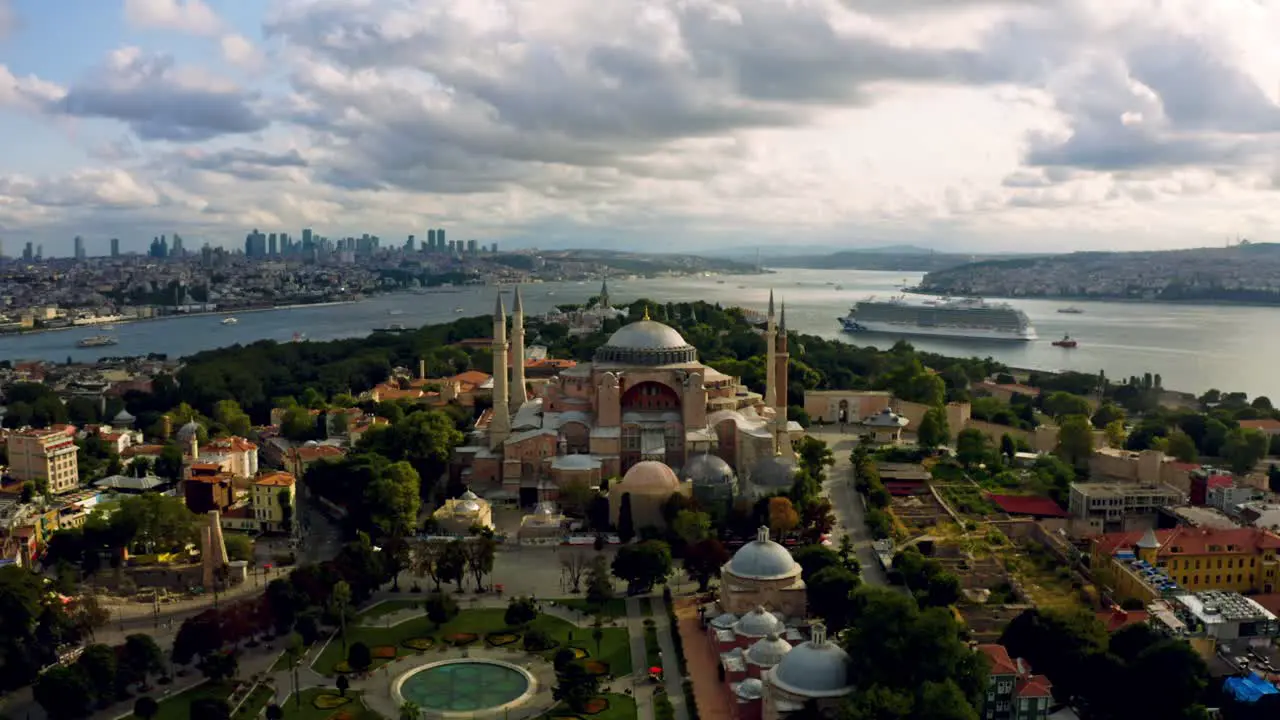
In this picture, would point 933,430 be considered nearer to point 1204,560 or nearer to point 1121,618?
point 1204,560

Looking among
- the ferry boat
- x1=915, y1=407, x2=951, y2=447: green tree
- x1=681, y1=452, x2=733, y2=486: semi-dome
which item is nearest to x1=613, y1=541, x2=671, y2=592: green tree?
x1=681, y1=452, x2=733, y2=486: semi-dome

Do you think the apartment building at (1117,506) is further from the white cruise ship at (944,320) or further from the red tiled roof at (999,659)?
the white cruise ship at (944,320)

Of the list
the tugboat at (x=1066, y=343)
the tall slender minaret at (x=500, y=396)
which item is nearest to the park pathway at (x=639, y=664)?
the tall slender minaret at (x=500, y=396)

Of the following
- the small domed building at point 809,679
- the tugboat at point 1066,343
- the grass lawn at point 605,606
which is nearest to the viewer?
the small domed building at point 809,679

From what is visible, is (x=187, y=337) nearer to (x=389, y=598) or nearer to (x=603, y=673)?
(x=389, y=598)

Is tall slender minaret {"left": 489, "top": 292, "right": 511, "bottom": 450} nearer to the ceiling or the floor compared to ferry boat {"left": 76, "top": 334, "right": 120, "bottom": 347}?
nearer to the ceiling

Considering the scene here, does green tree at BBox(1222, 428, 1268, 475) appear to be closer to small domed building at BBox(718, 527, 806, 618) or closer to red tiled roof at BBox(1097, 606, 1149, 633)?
red tiled roof at BBox(1097, 606, 1149, 633)
